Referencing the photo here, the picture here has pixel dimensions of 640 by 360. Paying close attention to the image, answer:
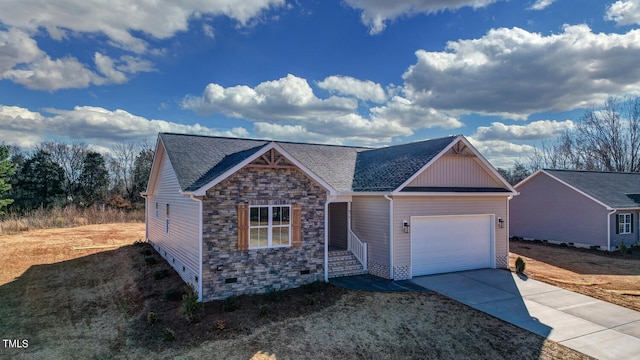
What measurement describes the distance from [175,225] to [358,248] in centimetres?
726

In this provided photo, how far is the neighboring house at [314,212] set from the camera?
10828mm

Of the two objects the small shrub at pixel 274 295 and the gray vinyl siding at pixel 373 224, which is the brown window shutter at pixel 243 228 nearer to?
the small shrub at pixel 274 295

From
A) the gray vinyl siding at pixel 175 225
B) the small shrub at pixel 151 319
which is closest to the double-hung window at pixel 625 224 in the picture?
the gray vinyl siding at pixel 175 225

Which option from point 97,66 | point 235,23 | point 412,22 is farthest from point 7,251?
point 412,22

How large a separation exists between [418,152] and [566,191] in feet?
45.5

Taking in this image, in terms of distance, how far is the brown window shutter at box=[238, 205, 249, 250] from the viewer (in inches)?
428

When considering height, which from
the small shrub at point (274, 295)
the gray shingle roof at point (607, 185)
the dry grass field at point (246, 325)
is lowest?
the dry grass field at point (246, 325)

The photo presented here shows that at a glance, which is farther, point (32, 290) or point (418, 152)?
point (418, 152)

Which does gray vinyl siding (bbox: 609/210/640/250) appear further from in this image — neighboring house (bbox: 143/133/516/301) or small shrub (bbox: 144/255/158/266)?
small shrub (bbox: 144/255/158/266)

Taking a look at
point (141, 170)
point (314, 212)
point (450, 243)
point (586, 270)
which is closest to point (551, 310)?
point (450, 243)

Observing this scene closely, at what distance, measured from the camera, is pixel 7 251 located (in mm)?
17016

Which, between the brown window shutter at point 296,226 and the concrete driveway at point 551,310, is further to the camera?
the brown window shutter at point 296,226

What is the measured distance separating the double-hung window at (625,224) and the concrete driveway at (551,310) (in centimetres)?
1287

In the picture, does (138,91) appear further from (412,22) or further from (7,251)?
(412,22)
